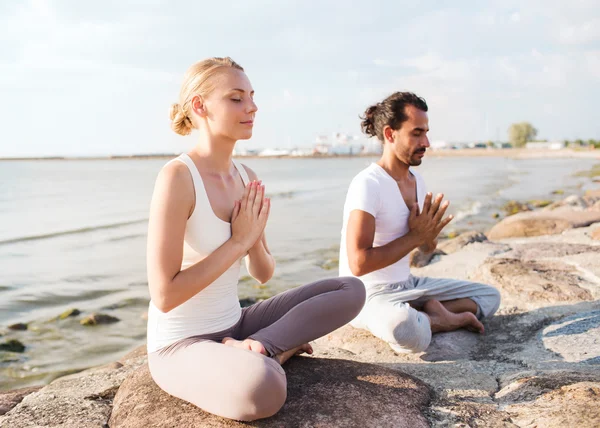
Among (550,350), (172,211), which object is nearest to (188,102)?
(172,211)

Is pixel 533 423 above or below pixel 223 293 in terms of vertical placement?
below

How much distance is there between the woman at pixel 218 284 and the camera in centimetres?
248

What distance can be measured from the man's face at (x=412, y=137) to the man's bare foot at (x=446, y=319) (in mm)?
1160

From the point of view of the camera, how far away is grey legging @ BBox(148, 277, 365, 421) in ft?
7.90

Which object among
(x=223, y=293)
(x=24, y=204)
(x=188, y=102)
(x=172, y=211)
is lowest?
(x=24, y=204)

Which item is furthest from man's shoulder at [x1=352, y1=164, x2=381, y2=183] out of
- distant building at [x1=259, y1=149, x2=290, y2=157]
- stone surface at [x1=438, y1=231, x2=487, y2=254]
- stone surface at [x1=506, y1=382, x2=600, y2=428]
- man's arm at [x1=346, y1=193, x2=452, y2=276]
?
distant building at [x1=259, y1=149, x2=290, y2=157]

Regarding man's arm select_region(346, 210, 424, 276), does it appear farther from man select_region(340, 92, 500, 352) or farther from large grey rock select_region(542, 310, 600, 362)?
large grey rock select_region(542, 310, 600, 362)

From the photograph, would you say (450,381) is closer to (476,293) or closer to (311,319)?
(311,319)

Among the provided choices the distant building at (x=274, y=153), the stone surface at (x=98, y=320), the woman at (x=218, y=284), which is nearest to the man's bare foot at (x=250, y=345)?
the woman at (x=218, y=284)

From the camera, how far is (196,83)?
2768mm

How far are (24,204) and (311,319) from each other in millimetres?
25633

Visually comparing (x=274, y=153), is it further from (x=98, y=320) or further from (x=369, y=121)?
(x=369, y=121)

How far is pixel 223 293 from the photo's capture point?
9.39 feet

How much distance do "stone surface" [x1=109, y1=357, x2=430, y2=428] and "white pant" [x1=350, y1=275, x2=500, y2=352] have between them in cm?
88
